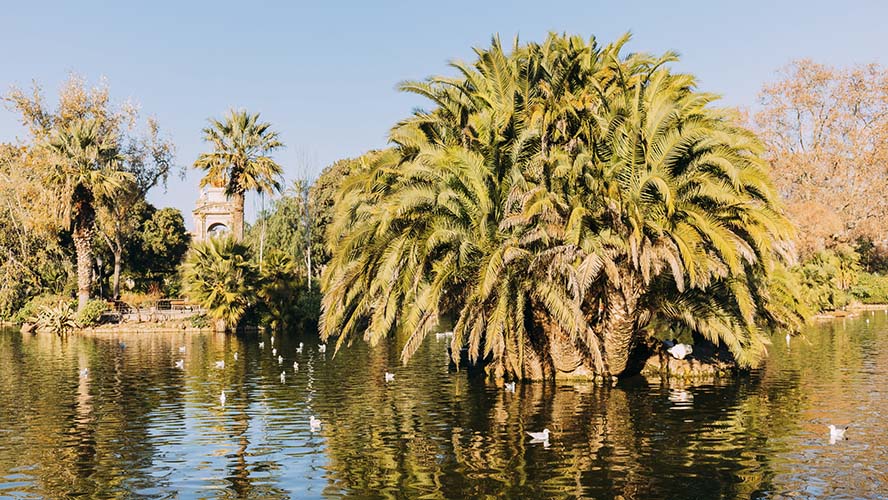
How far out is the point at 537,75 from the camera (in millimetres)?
26219

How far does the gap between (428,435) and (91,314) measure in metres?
44.0

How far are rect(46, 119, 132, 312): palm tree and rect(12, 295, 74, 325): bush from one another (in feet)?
7.72

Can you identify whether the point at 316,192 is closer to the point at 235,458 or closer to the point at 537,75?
the point at 537,75

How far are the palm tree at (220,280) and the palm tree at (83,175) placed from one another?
6.92 m

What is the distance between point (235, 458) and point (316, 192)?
61572 millimetres

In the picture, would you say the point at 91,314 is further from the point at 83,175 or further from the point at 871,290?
the point at 871,290

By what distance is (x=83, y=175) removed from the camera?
5372cm

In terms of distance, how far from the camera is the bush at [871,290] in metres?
75.3

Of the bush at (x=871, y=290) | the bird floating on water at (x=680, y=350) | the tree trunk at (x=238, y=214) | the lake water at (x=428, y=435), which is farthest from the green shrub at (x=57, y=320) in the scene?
the bush at (x=871, y=290)

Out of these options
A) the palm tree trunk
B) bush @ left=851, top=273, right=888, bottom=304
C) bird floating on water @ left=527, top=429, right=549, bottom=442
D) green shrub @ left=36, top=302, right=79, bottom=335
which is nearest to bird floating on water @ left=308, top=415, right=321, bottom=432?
bird floating on water @ left=527, top=429, right=549, bottom=442

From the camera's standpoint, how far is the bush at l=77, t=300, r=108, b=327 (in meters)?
56.9

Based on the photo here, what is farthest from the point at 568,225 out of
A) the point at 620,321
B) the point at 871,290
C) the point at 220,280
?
the point at 871,290

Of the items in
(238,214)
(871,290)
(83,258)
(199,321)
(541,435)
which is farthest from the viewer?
(871,290)

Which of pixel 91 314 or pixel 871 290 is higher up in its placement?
pixel 871 290
